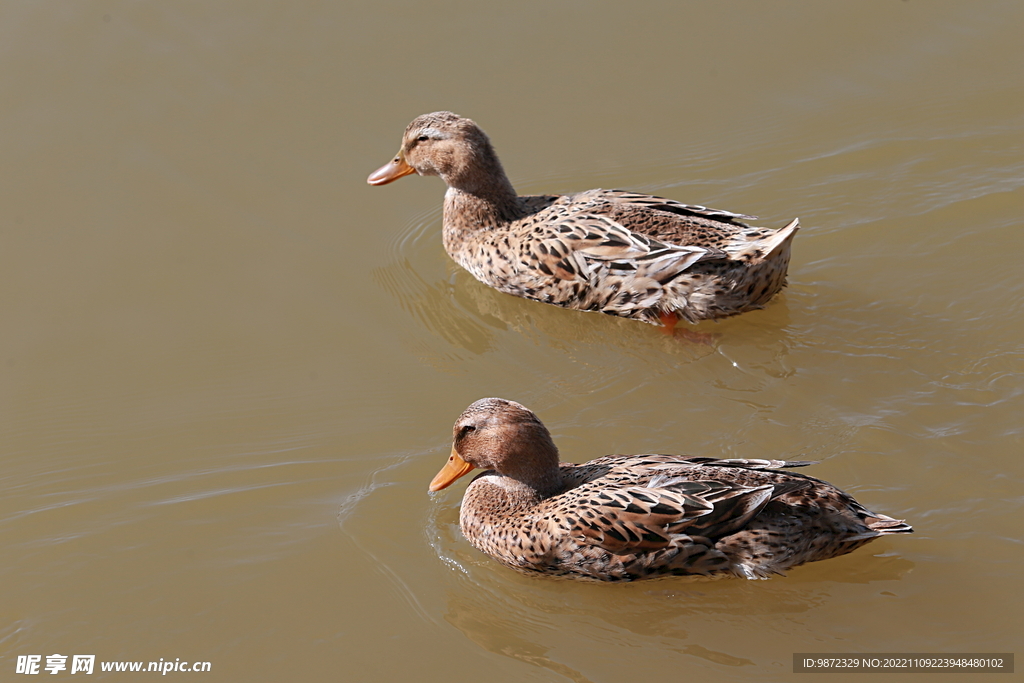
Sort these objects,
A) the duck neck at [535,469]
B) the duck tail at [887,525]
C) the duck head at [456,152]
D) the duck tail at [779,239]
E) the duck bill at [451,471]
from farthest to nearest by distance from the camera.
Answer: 1. the duck head at [456,152]
2. the duck tail at [779,239]
3. the duck bill at [451,471]
4. the duck neck at [535,469]
5. the duck tail at [887,525]

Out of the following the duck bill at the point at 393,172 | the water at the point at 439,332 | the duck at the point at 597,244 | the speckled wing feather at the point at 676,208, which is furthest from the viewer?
the duck bill at the point at 393,172

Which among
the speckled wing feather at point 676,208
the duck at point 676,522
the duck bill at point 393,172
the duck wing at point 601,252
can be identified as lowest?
the duck at point 676,522

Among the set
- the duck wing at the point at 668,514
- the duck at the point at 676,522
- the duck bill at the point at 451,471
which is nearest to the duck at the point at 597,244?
the duck at the point at 676,522

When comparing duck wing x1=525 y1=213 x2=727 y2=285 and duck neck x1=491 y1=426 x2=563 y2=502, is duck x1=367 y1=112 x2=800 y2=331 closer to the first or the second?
duck wing x1=525 y1=213 x2=727 y2=285

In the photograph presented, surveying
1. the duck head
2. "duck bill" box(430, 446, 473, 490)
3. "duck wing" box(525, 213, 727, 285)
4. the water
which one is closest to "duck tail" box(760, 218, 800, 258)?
"duck wing" box(525, 213, 727, 285)

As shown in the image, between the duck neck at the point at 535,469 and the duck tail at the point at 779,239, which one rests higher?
the duck tail at the point at 779,239

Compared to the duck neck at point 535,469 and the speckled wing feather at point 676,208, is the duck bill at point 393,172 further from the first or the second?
the duck neck at point 535,469

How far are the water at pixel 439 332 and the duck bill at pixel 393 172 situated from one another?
297 millimetres

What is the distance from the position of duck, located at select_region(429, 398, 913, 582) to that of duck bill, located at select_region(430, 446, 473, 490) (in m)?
0.30

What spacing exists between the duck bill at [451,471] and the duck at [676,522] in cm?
30

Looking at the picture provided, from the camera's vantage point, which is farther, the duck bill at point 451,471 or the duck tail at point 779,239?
the duck tail at point 779,239

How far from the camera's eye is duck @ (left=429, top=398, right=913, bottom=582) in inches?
223

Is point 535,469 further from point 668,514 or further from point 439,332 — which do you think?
point 439,332

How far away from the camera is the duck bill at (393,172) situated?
895cm
